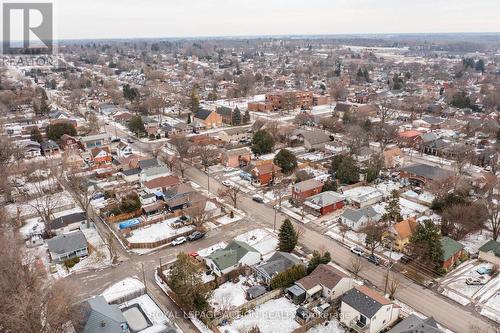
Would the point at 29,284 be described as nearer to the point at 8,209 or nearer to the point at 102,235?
the point at 102,235

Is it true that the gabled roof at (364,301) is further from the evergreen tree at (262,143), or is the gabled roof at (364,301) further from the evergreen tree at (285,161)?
the evergreen tree at (262,143)

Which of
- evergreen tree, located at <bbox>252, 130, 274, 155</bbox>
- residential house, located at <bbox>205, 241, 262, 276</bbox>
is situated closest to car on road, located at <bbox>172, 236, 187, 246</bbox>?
residential house, located at <bbox>205, 241, 262, 276</bbox>

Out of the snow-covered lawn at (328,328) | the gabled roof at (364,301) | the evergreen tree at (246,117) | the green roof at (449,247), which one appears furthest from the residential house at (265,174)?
the evergreen tree at (246,117)

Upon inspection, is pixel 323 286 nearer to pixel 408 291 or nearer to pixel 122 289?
pixel 408 291

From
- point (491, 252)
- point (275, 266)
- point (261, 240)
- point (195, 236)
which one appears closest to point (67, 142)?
point (195, 236)

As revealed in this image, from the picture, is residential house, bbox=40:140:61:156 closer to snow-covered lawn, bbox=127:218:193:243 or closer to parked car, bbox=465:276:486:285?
snow-covered lawn, bbox=127:218:193:243
